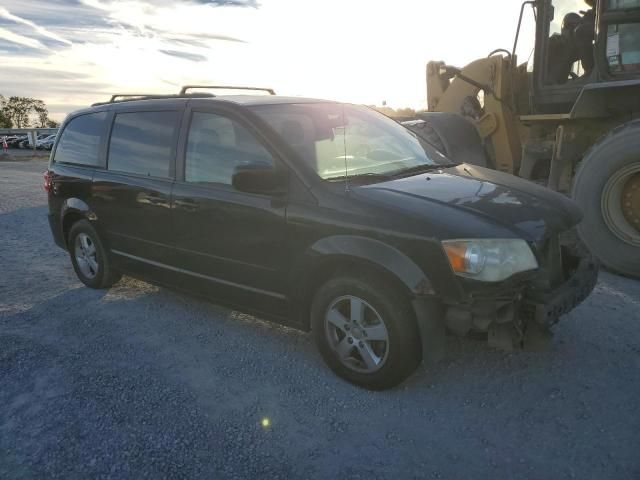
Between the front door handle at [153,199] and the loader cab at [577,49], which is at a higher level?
the loader cab at [577,49]

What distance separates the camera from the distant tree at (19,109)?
92750mm

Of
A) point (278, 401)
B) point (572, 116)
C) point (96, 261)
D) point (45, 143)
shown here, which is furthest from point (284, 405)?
point (45, 143)

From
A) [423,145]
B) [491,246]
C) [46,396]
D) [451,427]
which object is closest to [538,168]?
[423,145]

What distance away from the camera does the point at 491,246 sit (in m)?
2.83

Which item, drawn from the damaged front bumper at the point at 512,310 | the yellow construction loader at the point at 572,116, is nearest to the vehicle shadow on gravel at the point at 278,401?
the damaged front bumper at the point at 512,310

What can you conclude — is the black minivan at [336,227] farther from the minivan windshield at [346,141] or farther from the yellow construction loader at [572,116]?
the yellow construction loader at [572,116]

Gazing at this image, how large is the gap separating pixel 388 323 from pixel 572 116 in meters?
3.89

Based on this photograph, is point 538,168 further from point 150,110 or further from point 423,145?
point 150,110

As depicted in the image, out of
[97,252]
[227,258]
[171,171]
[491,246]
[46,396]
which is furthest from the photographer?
[97,252]

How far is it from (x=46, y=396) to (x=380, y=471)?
2085 millimetres

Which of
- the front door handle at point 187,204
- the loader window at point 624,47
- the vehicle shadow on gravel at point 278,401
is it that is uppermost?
the loader window at point 624,47

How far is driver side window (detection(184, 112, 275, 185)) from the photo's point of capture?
3592mm

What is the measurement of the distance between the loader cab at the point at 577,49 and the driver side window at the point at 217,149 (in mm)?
4093

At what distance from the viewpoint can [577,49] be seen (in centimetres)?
610
